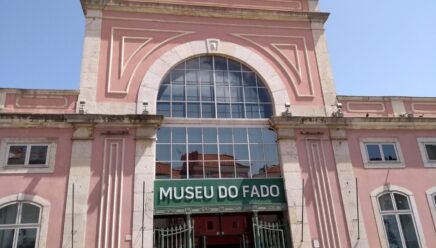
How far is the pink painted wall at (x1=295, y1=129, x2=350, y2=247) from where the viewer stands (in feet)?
42.5

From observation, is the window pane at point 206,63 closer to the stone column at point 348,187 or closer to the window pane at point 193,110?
the window pane at point 193,110

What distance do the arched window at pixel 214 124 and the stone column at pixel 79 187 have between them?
8.24 ft

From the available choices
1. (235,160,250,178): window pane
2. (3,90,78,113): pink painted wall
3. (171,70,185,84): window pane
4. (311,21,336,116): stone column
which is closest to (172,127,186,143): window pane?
(171,70,185,84): window pane

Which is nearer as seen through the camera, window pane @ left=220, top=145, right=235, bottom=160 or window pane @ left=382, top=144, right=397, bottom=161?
window pane @ left=220, top=145, right=235, bottom=160

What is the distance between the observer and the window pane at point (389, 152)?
573 inches

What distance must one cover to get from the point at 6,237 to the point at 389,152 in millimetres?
14465

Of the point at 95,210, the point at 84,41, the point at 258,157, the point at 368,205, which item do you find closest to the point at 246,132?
the point at 258,157

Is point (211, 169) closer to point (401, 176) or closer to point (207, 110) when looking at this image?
point (207, 110)

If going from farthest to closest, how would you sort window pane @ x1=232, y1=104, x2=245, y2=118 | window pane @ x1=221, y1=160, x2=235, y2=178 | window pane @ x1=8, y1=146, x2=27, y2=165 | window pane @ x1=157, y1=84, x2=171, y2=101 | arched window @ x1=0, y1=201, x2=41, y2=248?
window pane @ x1=232, y1=104, x2=245, y2=118, window pane @ x1=157, y1=84, x2=171, y2=101, window pane @ x1=221, y1=160, x2=235, y2=178, window pane @ x1=8, y1=146, x2=27, y2=165, arched window @ x1=0, y1=201, x2=41, y2=248

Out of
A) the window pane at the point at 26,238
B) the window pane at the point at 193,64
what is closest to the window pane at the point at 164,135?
the window pane at the point at 193,64

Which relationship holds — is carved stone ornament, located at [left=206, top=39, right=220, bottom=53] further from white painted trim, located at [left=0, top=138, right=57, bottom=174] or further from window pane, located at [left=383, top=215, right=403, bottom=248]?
window pane, located at [left=383, top=215, right=403, bottom=248]

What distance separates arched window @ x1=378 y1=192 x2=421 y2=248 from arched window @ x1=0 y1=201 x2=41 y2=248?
12.3 meters

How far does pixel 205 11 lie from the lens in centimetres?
1631

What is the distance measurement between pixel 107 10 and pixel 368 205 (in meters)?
13.4
